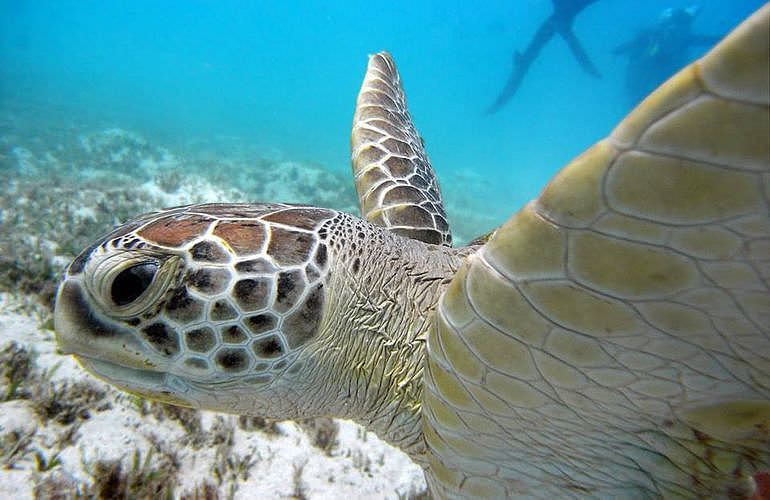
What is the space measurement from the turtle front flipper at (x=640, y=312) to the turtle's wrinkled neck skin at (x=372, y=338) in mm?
332

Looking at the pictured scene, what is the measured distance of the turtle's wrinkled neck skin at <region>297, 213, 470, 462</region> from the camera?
1184 millimetres

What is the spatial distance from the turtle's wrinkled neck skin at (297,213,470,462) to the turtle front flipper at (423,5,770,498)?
33 cm

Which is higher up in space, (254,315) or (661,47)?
(661,47)

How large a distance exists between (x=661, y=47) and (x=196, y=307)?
941 inches

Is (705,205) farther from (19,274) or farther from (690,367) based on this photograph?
(19,274)

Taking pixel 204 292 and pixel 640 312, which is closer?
pixel 640 312

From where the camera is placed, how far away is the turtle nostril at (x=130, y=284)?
3.17 ft

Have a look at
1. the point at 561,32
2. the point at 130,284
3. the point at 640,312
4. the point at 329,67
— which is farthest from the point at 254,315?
the point at 329,67

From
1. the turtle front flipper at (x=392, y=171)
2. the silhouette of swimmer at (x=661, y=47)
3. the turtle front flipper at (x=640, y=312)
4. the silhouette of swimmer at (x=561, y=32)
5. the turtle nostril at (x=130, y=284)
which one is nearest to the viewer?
the turtle front flipper at (x=640, y=312)

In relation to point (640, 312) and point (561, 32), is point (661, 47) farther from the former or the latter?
point (640, 312)

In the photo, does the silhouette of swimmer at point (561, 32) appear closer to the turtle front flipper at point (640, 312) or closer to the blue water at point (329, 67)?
the blue water at point (329, 67)

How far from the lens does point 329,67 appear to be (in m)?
84.4

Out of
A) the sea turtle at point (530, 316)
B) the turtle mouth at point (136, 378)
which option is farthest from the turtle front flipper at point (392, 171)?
the turtle mouth at point (136, 378)

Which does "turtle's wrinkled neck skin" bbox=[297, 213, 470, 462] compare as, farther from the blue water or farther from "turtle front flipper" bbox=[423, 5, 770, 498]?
the blue water
